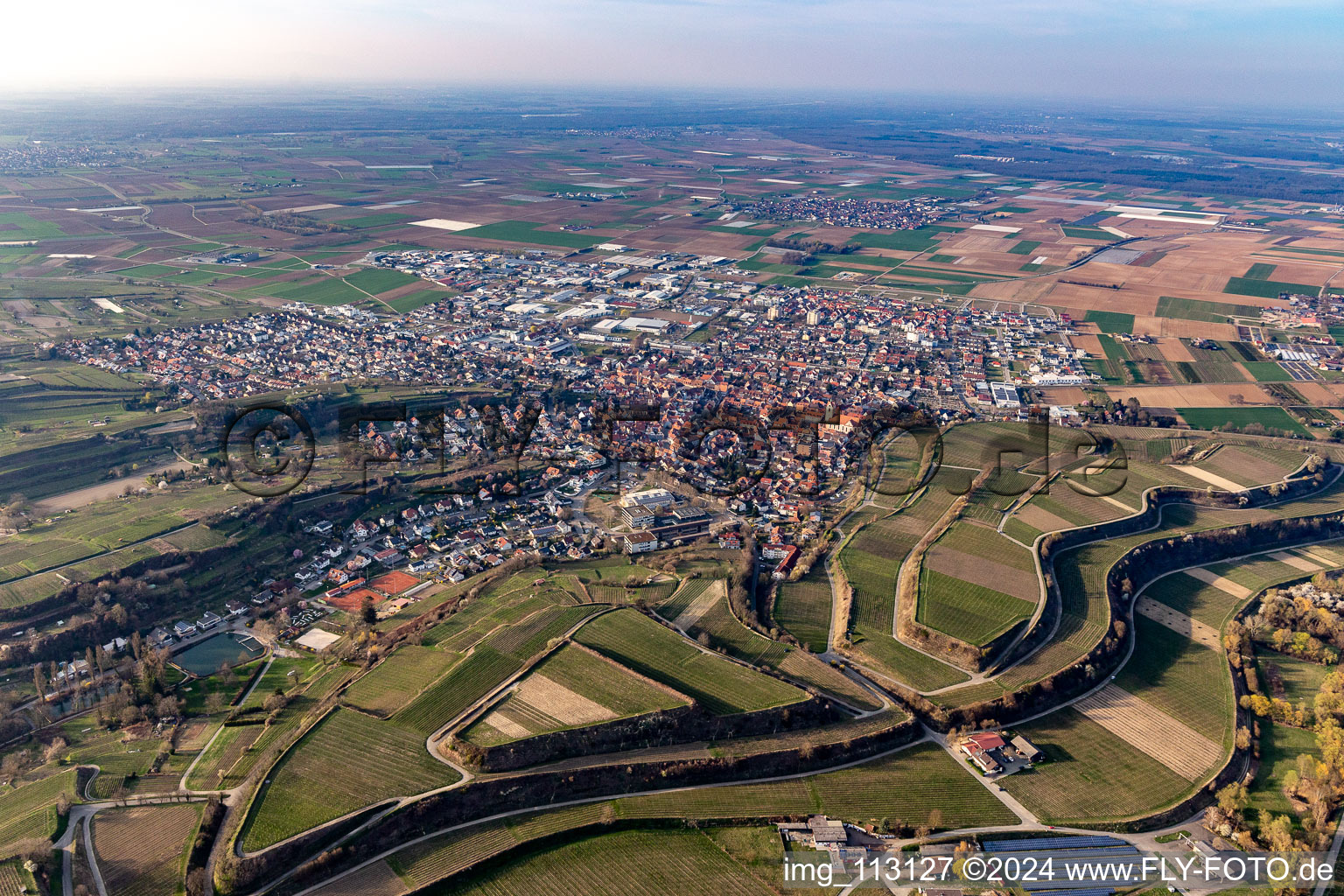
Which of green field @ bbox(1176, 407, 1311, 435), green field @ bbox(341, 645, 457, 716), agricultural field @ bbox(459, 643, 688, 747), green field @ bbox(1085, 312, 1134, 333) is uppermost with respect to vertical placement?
green field @ bbox(1085, 312, 1134, 333)

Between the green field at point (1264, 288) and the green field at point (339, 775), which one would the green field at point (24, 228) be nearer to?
the green field at point (339, 775)

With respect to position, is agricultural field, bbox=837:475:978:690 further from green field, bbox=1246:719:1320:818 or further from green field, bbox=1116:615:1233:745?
green field, bbox=1246:719:1320:818

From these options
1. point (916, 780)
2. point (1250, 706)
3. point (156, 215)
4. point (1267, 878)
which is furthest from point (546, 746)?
point (156, 215)

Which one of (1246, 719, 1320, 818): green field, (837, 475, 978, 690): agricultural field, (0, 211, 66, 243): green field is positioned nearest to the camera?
(1246, 719, 1320, 818): green field

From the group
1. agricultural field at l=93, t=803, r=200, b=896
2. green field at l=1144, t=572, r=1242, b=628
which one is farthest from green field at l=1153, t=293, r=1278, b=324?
agricultural field at l=93, t=803, r=200, b=896

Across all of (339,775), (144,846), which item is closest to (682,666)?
(339,775)

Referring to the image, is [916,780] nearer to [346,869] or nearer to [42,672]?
[346,869]
